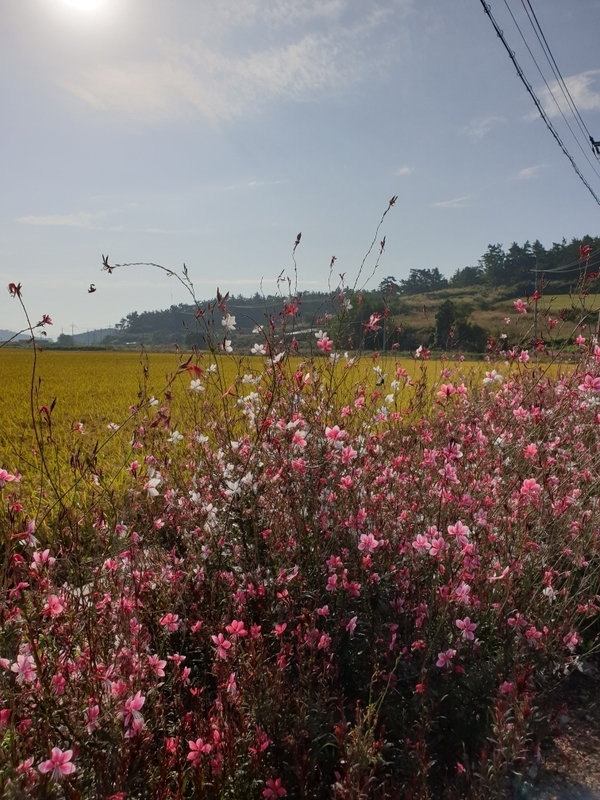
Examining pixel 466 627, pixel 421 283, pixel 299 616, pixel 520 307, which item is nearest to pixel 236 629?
pixel 299 616

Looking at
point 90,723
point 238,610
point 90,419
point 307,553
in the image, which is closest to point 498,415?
point 307,553

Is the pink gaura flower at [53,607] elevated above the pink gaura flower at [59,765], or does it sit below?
above

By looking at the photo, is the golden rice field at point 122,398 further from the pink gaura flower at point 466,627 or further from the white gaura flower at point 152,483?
the pink gaura flower at point 466,627

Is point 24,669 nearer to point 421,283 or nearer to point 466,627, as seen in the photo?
point 466,627

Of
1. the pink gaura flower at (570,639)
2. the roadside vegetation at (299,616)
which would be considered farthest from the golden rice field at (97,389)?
the pink gaura flower at (570,639)

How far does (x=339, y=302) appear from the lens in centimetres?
406

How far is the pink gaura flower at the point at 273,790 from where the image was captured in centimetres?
168

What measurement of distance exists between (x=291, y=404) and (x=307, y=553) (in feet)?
2.84

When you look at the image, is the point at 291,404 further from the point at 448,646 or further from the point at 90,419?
the point at 90,419

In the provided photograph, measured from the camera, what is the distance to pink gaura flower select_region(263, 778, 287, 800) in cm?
168

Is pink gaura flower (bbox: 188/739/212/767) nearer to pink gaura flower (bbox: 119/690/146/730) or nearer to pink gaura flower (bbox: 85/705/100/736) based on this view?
pink gaura flower (bbox: 119/690/146/730)

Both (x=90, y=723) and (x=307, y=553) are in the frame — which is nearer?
(x=90, y=723)

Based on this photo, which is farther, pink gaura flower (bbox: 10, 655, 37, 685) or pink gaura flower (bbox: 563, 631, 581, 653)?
pink gaura flower (bbox: 563, 631, 581, 653)

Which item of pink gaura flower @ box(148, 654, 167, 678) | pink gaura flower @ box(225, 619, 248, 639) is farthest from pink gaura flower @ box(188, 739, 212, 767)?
pink gaura flower @ box(225, 619, 248, 639)
